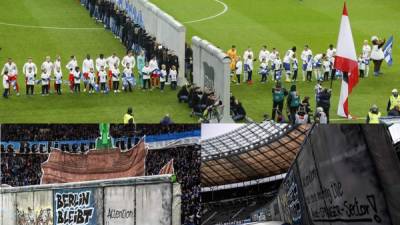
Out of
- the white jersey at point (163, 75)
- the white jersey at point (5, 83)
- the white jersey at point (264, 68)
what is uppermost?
the white jersey at point (264, 68)

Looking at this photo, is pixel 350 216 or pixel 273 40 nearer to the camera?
pixel 350 216

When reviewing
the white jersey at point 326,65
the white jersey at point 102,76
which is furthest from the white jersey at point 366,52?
the white jersey at point 102,76

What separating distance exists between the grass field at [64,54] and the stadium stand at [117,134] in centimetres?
1118

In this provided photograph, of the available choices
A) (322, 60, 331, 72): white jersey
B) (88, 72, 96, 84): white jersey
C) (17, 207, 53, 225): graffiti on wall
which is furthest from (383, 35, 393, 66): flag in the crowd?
(17, 207, 53, 225): graffiti on wall

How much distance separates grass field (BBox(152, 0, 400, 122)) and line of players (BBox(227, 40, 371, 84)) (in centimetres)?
42

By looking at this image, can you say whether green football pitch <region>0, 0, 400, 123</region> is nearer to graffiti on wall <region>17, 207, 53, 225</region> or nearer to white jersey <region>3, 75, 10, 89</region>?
white jersey <region>3, 75, 10, 89</region>

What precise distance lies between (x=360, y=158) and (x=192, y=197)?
219cm

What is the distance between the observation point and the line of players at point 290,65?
90.0 feet

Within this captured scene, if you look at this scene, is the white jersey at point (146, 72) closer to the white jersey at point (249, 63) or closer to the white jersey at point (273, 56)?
the white jersey at point (249, 63)

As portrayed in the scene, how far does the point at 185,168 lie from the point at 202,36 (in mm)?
21807

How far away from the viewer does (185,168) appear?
39.2 ft

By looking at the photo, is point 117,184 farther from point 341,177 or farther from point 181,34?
point 181,34

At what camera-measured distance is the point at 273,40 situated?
33000 millimetres

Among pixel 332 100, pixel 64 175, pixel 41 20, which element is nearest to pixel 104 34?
pixel 41 20
